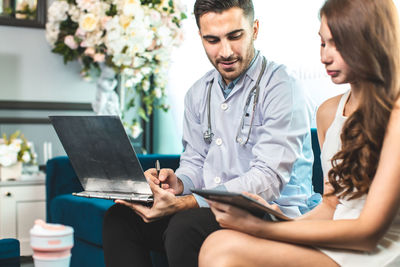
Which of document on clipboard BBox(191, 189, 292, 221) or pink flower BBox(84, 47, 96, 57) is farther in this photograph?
pink flower BBox(84, 47, 96, 57)

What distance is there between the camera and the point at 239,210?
1.18 meters

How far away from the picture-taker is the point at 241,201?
1100 mm

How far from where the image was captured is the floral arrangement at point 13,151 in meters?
2.89

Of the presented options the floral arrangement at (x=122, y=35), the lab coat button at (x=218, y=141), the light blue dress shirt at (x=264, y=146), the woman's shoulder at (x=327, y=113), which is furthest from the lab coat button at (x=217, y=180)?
the floral arrangement at (x=122, y=35)

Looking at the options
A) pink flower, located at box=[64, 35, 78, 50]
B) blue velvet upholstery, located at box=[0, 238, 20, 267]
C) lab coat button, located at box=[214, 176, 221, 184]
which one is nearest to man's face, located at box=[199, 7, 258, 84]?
lab coat button, located at box=[214, 176, 221, 184]

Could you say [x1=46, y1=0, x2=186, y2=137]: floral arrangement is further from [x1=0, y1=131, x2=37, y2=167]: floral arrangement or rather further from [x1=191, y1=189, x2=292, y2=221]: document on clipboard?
[x1=191, y1=189, x2=292, y2=221]: document on clipboard

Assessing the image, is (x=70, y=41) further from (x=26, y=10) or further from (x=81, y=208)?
(x=81, y=208)

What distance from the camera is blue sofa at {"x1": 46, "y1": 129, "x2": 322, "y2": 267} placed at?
2.04m

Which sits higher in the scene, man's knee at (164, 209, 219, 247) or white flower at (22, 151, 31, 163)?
man's knee at (164, 209, 219, 247)

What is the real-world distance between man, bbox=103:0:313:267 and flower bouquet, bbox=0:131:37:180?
4.41 ft

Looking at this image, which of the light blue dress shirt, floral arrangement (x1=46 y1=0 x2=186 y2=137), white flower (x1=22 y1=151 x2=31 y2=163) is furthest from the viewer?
white flower (x1=22 y1=151 x2=31 y2=163)

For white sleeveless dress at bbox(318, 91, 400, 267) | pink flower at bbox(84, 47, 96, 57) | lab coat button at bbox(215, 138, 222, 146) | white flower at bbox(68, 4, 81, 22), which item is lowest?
white sleeveless dress at bbox(318, 91, 400, 267)

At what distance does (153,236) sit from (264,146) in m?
0.42

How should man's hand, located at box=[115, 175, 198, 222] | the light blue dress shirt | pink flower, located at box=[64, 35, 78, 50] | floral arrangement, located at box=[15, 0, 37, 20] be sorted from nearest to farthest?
1. man's hand, located at box=[115, 175, 198, 222]
2. the light blue dress shirt
3. pink flower, located at box=[64, 35, 78, 50]
4. floral arrangement, located at box=[15, 0, 37, 20]
